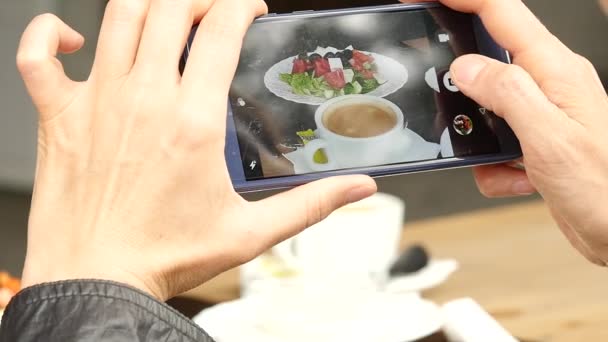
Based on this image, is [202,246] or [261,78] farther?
[261,78]

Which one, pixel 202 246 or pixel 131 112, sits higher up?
pixel 131 112

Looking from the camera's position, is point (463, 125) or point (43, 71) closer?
point (43, 71)

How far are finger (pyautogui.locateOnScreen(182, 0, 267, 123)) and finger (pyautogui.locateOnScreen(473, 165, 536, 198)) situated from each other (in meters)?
0.40

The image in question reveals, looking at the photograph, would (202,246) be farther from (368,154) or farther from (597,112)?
(597,112)

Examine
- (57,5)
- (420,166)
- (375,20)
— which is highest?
(375,20)

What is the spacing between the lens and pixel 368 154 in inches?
33.9

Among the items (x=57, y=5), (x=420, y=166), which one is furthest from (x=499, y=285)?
(x=57, y=5)

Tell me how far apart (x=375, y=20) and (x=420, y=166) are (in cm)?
16

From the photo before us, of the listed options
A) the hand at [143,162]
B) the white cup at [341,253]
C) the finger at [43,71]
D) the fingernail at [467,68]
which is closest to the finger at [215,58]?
the hand at [143,162]

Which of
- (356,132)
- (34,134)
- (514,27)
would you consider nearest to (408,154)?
(356,132)

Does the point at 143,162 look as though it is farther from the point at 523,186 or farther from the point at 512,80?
the point at 523,186

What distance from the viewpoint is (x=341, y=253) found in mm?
1207

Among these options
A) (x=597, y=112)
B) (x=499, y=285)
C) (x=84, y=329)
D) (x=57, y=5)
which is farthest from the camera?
(x=57, y=5)

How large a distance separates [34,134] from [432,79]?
8.20ft
